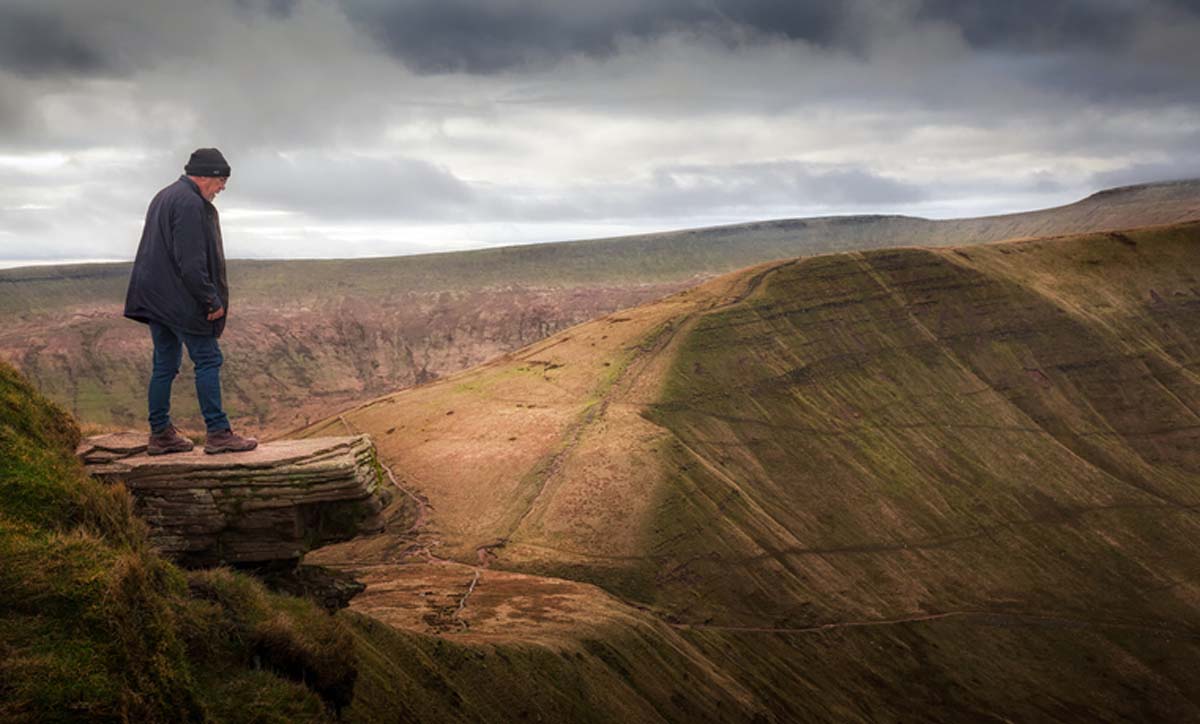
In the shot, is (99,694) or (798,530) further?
(798,530)

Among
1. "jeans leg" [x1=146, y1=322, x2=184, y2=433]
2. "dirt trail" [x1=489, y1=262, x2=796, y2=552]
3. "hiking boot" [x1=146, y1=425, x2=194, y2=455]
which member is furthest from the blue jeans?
"dirt trail" [x1=489, y1=262, x2=796, y2=552]

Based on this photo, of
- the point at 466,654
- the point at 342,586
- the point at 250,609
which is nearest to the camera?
the point at 250,609

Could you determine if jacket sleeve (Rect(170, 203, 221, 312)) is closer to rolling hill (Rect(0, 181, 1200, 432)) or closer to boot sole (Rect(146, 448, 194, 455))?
boot sole (Rect(146, 448, 194, 455))

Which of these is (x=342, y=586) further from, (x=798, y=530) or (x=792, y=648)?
(x=798, y=530)

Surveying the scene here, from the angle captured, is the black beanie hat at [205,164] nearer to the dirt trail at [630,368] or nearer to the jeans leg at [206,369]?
the jeans leg at [206,369]

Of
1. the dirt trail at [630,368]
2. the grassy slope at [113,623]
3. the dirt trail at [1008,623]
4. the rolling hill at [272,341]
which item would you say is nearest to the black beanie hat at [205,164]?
the grassy slope at [113,623]

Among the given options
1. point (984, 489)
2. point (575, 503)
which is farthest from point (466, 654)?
point (984, 489)

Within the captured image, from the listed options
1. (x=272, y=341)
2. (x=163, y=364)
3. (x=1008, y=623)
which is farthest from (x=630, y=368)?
(x=272, y=341)
